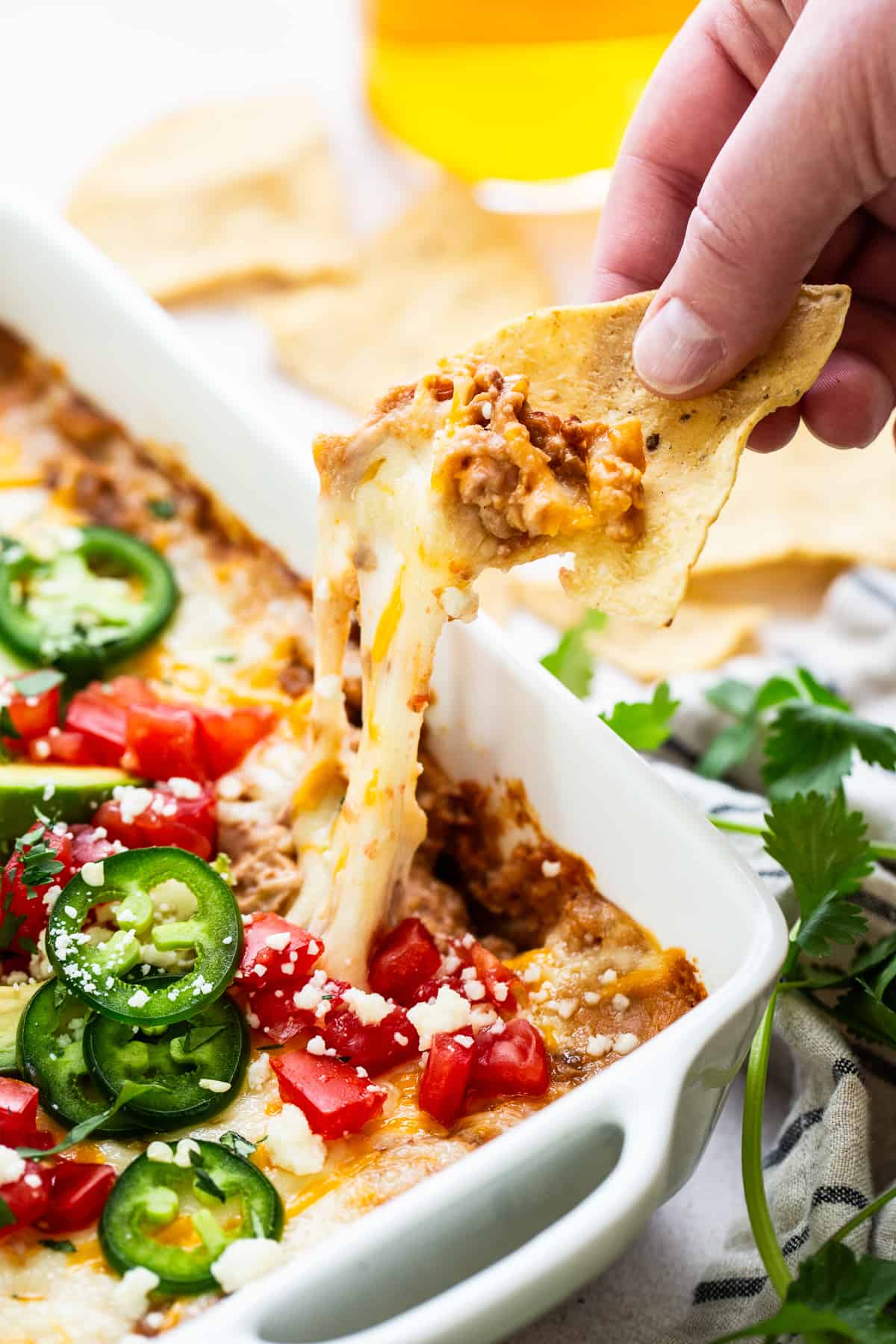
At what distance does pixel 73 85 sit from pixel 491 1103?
12.2 ft

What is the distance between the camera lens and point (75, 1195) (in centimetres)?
179

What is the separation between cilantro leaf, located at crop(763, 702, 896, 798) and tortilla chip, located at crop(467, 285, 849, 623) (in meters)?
0.66

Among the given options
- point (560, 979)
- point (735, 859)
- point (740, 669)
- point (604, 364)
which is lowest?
point (740, 669)

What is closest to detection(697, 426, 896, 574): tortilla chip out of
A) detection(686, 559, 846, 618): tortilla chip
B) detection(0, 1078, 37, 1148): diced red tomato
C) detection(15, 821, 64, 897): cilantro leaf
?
detection(686, 559, 846, 618): tortilla chip

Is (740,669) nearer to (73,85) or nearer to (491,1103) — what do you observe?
(491,1103)

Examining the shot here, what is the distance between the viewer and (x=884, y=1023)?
2197 millimetres

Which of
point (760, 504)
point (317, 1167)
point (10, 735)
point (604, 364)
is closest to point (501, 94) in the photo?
point (760, 504)

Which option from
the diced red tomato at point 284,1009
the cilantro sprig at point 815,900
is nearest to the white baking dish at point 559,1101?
the cilantro sprig at point 815,900

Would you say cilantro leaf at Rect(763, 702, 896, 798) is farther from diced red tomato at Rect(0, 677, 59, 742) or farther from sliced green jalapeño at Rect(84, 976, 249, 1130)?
diced red tomato at Rect(0, 677, 59, 742)

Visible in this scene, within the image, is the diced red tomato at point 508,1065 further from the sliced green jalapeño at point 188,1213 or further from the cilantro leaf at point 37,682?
the cilantro leaf at point 37,682

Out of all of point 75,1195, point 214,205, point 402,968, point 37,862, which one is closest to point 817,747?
point 402,968

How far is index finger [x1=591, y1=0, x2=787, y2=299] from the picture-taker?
2389mm

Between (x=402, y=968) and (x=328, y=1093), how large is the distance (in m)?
0.26

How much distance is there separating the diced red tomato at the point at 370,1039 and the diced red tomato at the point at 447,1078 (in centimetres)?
6
